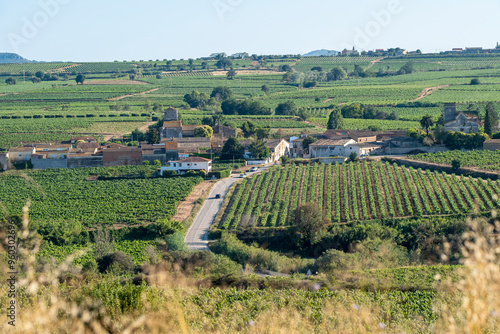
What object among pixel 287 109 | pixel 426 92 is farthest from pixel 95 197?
pixel 426 92

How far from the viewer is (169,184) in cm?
4616

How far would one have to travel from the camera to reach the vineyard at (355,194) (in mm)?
35031

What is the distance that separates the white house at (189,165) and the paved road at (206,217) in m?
3.25

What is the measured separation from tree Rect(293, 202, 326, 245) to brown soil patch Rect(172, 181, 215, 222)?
7800mm

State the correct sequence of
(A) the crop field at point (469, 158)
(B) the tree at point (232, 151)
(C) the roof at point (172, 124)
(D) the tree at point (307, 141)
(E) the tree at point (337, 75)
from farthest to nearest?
(E) the tree at point (337, 75)
(C) the roof at point (172, 124)
(D) the tree at point (307, 141)
(B) the tree at point (232, 151)
(A) the crop field at point (469, 158)

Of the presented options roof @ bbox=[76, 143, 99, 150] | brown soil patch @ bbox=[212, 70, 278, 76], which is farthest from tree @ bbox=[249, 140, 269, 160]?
brown soil patch @ bbox=[212, 70, 278, 76]

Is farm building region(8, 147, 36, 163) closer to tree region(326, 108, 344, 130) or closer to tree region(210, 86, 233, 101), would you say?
tree region(326, 108, 344, 130)

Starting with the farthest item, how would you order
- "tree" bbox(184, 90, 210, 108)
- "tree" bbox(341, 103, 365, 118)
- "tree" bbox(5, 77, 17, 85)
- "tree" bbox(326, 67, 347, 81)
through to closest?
"tree" bbox(5, 77, 17, 85) → "tree" bbox(326, 67, 347, 81) → "tree" bbox(184, 90, 210, 108) → "tree" bbox(341, 103, 365, 118)

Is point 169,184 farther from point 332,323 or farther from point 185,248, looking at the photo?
point 332,323

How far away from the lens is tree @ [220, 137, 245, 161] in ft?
179

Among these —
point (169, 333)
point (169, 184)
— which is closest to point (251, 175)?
point (169, 184)

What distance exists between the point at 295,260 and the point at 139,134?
138 ft

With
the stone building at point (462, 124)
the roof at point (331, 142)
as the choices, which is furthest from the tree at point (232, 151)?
the stone building at point (462, 124)

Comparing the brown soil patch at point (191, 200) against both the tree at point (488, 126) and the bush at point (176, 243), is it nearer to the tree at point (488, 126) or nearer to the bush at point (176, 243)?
the bush at point (176, 243)
